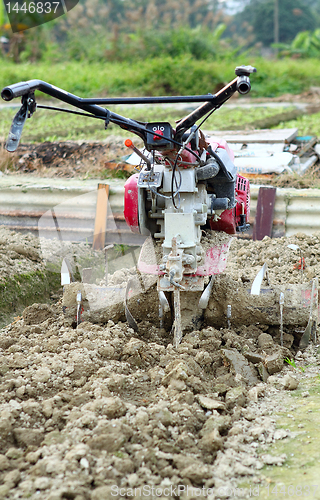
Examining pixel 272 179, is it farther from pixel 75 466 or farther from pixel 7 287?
pixel 75 466

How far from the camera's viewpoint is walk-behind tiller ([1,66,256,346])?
2469mm

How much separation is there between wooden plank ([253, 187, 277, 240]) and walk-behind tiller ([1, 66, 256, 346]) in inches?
57.9

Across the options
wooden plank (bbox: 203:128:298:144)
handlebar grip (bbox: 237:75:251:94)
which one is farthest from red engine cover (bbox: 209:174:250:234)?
wooden plank (bbox: 203:128:298:144)

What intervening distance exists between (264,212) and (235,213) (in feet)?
4.72

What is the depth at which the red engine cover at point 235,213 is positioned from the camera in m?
3.33

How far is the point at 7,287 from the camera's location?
3.87 meters

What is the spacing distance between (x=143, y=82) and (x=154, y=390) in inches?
509

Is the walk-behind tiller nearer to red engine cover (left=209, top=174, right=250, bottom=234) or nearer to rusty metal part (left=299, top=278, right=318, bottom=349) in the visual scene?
red engine cover (left=209, top=174, right=250, bottom=234)

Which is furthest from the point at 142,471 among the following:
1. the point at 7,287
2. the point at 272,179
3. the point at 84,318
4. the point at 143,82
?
the point at 143,82

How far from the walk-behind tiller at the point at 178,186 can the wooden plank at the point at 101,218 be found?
1693mm

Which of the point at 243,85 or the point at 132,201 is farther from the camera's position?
the point at 132,201

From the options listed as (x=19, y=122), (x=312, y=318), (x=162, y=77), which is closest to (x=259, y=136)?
(x=312, y=318)

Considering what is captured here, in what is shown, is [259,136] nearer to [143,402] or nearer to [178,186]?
[178,186]

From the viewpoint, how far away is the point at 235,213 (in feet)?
11.4
